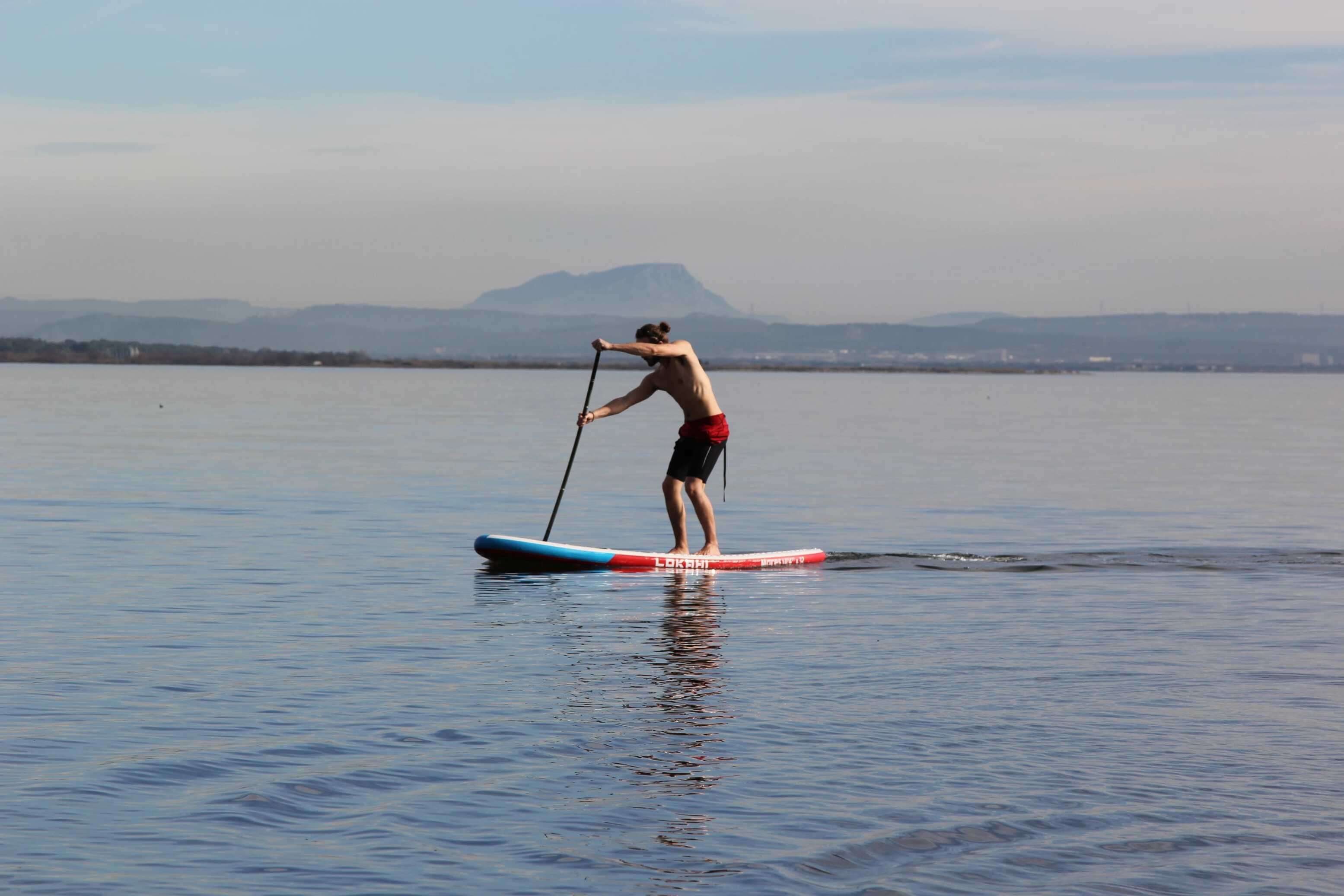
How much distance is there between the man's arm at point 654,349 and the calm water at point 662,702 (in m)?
2.66

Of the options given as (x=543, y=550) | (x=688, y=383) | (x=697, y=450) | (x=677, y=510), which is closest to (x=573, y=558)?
(x=543, y=550)

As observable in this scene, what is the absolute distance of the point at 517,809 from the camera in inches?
341

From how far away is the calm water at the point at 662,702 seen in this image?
7953mm

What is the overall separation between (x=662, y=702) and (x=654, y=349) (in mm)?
7412

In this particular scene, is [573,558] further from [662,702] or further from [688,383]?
[662,702]

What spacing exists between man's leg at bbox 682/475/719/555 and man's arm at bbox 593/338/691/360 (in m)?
1.53

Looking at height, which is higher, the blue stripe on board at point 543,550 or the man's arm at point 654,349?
the man's arm at point 654,349

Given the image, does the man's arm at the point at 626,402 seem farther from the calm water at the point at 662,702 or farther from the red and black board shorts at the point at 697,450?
the calm water at the point at 662,702

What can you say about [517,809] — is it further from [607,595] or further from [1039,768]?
[607,595]

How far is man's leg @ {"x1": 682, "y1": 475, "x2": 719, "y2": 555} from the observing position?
1927 centimetres

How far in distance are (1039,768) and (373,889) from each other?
4237 millimetres

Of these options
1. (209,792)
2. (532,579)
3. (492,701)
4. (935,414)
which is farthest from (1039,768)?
(935,414)

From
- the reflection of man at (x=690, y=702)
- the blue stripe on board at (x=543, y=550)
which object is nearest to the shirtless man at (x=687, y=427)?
the blue stripe on board at (x=543, y=550)

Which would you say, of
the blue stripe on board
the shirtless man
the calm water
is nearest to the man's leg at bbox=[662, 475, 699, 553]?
the shirtless man
